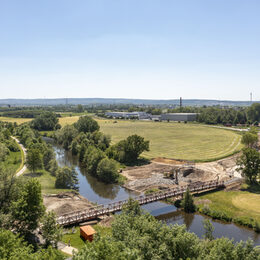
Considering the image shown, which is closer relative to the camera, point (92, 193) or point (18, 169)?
point (92, 193)

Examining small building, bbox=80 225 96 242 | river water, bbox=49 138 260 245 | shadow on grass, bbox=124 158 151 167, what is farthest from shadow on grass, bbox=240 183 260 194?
small building, bbox=80 225 96 242

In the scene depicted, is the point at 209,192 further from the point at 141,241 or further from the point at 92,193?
the point at 141,241

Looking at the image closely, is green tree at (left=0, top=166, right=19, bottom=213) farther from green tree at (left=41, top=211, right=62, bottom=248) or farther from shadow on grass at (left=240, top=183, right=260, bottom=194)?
shadow on grass at (left=240, top=183, right=260, bottom=194)

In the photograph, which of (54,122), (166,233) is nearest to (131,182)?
(166,233)

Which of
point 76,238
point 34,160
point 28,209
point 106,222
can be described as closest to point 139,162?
point 34,160

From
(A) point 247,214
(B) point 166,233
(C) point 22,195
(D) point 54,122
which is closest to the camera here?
(B) point 166,233

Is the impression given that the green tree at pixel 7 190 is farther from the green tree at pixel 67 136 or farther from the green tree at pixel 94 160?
the green tree at pixel 67 136
